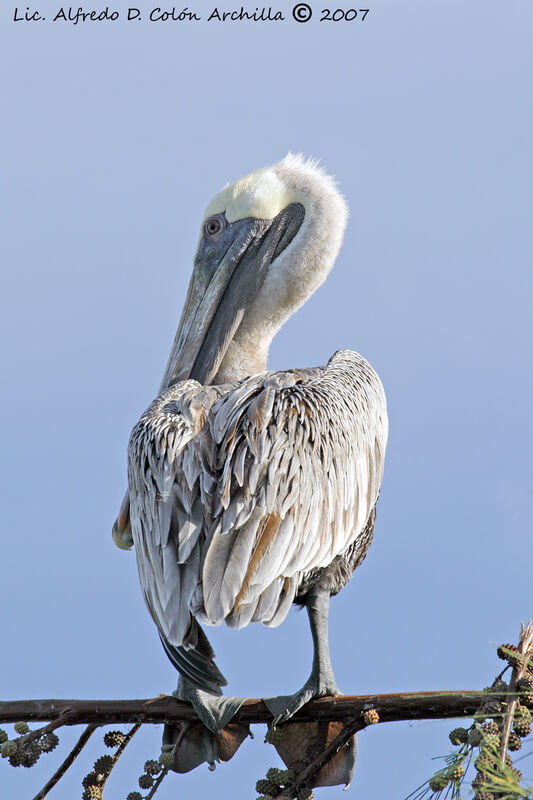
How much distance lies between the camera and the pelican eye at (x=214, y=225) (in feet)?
21.5

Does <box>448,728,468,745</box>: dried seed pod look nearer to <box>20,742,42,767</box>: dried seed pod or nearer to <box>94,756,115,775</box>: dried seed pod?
<box>94,756,115,775</box>: dried seed pod

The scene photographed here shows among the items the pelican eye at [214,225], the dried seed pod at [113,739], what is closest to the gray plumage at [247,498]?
A: the dried seed pod at [113,739]

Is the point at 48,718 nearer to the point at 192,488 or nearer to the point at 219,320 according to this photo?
the point at 192,488

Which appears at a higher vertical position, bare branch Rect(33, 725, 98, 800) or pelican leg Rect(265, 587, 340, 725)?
→ pelican leg Rect(265, 587, 340, 725)

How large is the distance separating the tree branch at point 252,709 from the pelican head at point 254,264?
2404 mm

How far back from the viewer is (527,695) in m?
2.56

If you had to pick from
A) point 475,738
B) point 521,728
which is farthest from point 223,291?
point 521,728

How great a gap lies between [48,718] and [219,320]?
3.12 metres

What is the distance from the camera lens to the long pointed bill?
19.6 feet

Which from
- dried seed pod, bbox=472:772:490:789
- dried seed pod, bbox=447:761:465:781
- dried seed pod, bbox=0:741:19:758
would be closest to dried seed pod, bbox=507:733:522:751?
dried seed pod, bbox=447:761:465:781

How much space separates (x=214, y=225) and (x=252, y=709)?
3577 mm

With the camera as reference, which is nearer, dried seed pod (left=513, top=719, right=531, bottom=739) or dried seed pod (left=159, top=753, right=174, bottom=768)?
dried seed pod (left=513, top=719, right=531, bottom=739)

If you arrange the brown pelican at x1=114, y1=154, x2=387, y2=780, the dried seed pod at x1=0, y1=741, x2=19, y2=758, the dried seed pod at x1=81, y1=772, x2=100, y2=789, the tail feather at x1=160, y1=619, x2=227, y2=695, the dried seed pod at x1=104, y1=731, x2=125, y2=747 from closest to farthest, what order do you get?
1. the dried seed pod at x1=0, y1=741, x2=19, y2=758
2. the dried seed pod at x1=81, y1=772, x2=100, y2=789
3. the dried seed pod at x1=104, y1=731, x2=125, y2=747
4. the tail feather at x1=160, y1=619, x2=227, y2=695
5. the brown pelican at x1=114, y1=154, x2=387, y2=780

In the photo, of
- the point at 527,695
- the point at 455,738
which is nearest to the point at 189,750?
the point at 455,738
